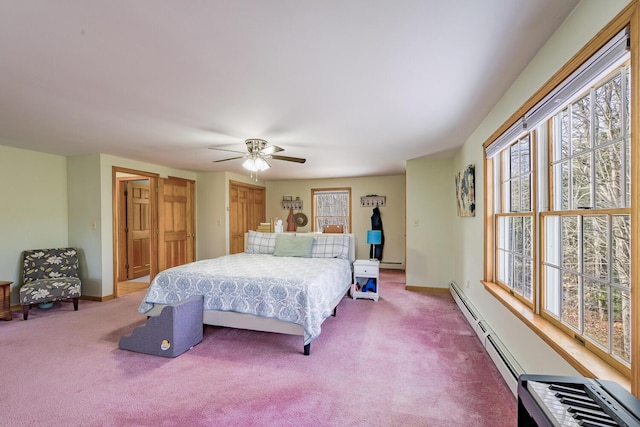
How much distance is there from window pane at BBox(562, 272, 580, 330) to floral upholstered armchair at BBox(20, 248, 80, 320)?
17.4 feet

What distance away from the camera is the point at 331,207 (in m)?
7.47

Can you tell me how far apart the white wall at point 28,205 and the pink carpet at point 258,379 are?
46.8 inches

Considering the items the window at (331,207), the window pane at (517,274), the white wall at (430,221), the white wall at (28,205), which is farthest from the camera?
the window at (331,207)

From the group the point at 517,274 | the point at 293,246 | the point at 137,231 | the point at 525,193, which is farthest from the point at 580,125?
the point at 137,231

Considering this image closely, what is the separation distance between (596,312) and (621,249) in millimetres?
381

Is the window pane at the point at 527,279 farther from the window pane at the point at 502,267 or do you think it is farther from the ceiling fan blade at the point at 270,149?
the ceiling fan blade at the point at 270,149

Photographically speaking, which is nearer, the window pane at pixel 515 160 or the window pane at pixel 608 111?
the window pane at pixel 608 111

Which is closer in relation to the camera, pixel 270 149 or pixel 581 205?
pixel 581 205

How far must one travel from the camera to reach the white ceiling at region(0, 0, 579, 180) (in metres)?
1.38

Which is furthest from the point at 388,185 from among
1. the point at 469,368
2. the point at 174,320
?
the point at 174,320

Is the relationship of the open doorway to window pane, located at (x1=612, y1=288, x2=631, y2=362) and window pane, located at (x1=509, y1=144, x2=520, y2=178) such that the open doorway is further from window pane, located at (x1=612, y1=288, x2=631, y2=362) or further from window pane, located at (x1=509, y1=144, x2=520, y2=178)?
window pane, located at (x1=612, y1=288, x2=631, y2=362)

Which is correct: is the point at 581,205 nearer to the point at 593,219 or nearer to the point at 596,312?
the point at 593,219

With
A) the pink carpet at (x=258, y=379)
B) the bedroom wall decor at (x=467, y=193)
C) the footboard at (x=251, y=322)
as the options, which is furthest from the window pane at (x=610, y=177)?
the footboard at (x=251, y=322)

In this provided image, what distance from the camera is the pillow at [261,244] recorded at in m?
4.88
